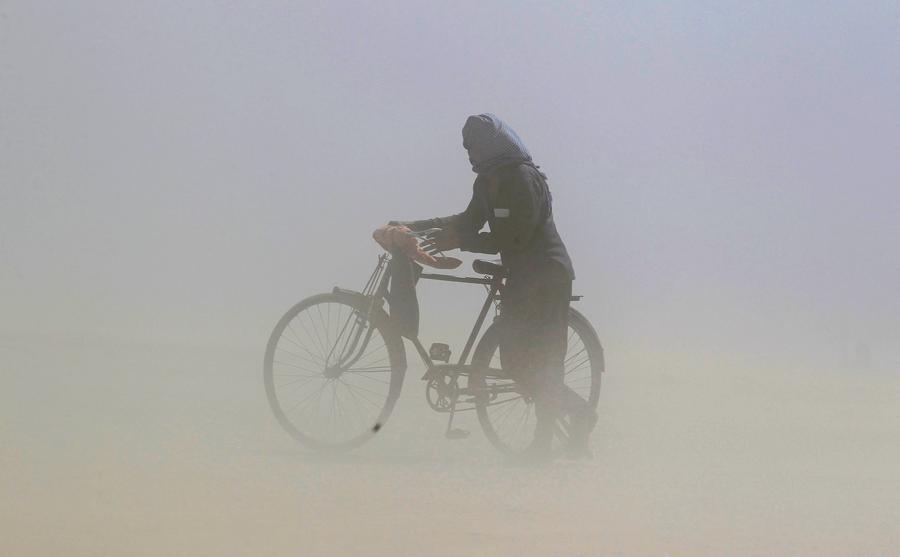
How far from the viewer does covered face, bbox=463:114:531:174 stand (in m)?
6.26

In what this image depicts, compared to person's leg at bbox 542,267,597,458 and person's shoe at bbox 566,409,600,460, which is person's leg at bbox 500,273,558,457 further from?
person's shoe at bbox 566,409,600,460

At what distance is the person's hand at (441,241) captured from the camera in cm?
640

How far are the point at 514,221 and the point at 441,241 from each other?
443 mm

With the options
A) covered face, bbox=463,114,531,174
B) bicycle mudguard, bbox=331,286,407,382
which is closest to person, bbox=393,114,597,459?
covered face, bbox=463,114,531,174

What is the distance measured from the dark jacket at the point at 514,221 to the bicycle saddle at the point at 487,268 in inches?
2.3

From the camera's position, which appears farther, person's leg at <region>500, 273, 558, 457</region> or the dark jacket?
person's leg at <region>500, 273, 558, 457</region>

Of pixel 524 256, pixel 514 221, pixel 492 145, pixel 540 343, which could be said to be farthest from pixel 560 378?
pixel 492 145

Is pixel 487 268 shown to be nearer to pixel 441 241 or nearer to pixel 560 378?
pixel 441 241

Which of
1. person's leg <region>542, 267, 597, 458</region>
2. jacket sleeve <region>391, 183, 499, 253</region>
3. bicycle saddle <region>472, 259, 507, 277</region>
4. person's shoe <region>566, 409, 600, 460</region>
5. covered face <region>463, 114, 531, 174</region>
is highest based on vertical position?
covered face <region>463, 114, 531, 174</region>

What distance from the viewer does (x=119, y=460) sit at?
6117 mm

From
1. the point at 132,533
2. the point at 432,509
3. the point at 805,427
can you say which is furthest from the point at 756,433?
the point at 132,533

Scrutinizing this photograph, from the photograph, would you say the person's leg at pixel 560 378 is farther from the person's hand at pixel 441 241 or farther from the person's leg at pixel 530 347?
the person's hand at pixel 441 241

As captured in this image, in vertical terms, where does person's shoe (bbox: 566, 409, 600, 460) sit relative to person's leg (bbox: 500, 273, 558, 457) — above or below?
below

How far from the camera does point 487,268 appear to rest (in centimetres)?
645
